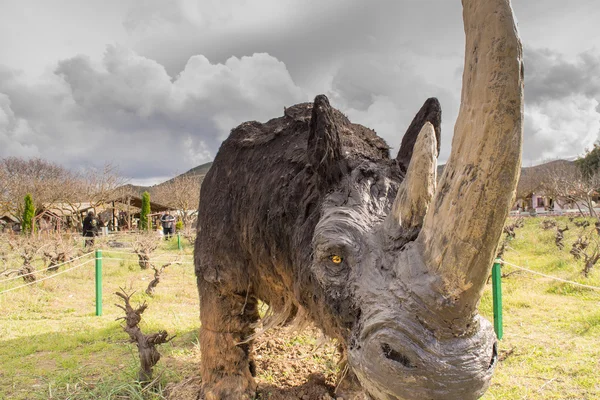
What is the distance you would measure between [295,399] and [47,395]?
2.51 metres

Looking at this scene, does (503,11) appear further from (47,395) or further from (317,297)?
(47,395)

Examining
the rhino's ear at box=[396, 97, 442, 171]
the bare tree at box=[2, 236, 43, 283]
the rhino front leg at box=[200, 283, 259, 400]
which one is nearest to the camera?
the rhino's ear at box=[396, 97, 442, 171]

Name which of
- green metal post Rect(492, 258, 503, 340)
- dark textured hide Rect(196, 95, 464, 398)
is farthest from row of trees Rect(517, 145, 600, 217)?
dark textured hide Rect(196, 95, 464, 398)

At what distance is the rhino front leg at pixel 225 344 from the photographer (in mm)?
3830

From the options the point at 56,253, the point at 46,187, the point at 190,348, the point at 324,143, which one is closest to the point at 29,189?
the point at 46,187

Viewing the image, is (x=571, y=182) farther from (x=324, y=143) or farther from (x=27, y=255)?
(x=324, y=143)

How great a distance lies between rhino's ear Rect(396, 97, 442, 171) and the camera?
2.92 m

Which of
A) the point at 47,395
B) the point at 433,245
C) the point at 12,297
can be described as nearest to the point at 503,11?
the point at 433,245

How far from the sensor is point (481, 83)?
148cm

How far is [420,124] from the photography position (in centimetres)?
296

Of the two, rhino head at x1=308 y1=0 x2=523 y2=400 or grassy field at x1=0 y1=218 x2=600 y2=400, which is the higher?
rhino head at x1=308 y1=0 x2=523 y2=400

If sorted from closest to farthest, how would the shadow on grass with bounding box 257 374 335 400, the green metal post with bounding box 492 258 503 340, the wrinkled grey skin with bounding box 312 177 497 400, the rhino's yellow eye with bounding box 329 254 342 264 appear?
the wrinkled grey skin with bounding box 312 177 497 400 < the rhino's yellow eye with bounding box 329 254 342 264 < the shadow on grass with bounding box 257 374 335 400 < the green metal post with bounding box 492 258 503 340

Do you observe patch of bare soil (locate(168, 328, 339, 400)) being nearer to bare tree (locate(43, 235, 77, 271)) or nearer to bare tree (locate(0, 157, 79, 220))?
bare tree (locate(43, 235, 77, 271))

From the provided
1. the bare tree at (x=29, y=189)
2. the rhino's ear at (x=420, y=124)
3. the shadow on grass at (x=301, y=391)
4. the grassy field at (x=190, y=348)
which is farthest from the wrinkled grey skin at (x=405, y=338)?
the bare tree at (x=29, y=189)
